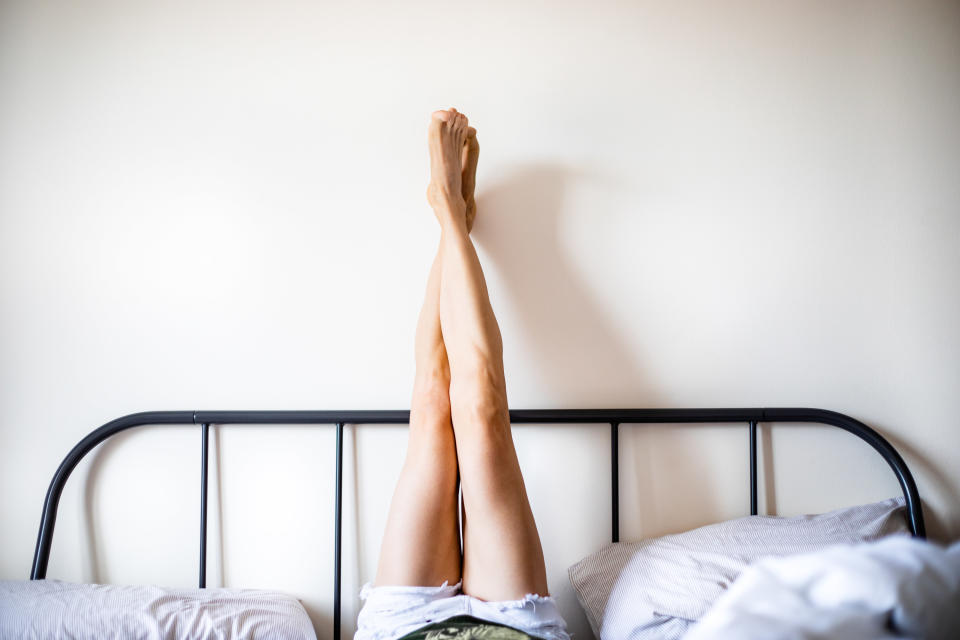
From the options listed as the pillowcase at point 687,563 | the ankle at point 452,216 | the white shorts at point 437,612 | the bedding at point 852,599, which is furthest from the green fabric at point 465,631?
the ankle at point 452,216

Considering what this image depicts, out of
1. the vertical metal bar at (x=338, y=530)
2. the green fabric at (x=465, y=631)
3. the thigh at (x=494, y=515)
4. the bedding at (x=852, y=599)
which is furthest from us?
the vertical metal bar at (x=338, y=530)

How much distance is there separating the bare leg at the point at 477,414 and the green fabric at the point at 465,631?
0.22ft

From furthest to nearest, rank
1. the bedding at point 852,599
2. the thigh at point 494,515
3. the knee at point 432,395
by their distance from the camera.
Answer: the knee at point 432,395 → the thigh at point 494,515 → the bedding at point 852,599

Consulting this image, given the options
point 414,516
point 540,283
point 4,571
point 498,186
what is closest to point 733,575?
point 414,516

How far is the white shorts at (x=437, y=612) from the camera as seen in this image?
1067 mm

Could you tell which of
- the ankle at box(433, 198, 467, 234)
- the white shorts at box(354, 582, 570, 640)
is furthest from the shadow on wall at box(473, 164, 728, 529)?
the white shorts at box(354, 582, 570, 640)

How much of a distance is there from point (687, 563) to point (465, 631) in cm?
49

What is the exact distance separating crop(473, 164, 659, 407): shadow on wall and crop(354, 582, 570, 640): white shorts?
1.62 feet

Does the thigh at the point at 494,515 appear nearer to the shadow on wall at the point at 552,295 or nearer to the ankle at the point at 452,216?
the shadow on wall at the point at 552,295

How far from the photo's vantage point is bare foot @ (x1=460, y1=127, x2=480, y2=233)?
4.52ft

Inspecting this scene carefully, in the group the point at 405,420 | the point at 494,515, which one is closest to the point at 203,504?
the point at 405,420

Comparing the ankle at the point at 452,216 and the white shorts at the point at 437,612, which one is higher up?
the ankle at the point at 452,216

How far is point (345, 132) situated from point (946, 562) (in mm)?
1368

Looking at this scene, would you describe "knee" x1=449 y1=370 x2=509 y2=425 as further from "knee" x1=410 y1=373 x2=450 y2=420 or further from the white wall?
the white wall
